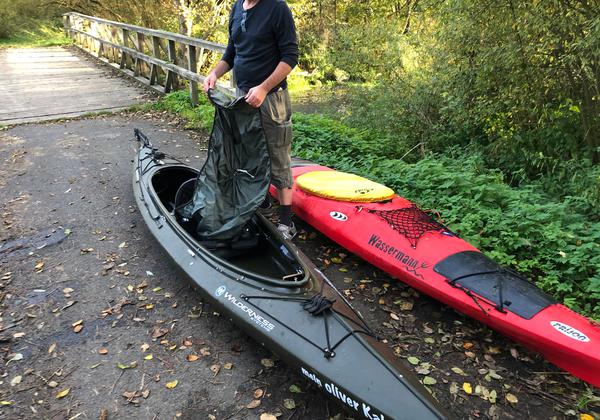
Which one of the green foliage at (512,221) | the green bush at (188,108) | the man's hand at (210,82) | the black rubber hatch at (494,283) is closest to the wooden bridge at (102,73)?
the green bush at (188,108)

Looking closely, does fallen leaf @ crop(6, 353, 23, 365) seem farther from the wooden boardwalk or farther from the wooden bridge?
the wooden boardwalk

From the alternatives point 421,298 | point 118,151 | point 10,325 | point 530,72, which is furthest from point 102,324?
point 530,72

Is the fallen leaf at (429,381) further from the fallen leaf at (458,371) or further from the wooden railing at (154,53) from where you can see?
the wooden railing at (154,53)

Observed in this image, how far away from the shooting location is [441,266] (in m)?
3.16

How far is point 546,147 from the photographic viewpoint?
604 centimetres

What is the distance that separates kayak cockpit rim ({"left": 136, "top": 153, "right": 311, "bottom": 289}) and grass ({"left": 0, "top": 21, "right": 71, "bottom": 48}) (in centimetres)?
1787

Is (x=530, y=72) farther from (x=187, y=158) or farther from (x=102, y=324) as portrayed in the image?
(x=102, y=324)

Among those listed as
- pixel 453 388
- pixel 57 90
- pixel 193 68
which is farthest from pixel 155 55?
pixel 453 388

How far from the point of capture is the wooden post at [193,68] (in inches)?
316

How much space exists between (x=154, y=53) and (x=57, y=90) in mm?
2559

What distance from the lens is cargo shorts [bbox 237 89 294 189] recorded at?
3645 millimetres

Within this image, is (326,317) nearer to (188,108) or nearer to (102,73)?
(188,108)

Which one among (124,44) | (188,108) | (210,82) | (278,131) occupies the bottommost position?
(188,108)

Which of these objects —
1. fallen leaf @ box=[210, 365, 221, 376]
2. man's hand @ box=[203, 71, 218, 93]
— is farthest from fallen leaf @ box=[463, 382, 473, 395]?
man's hand @ box=[203, 71, 218, 93]
